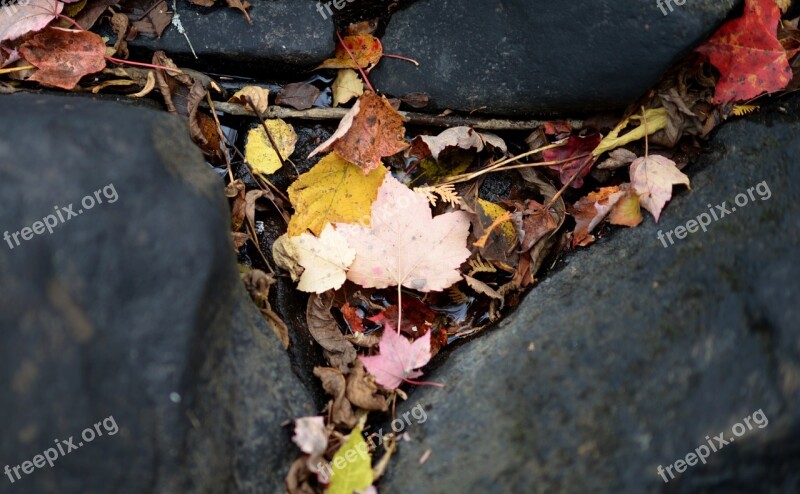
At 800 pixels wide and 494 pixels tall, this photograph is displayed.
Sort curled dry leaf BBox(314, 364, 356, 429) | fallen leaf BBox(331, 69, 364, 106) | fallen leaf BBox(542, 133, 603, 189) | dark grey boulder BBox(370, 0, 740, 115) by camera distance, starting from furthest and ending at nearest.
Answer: fallen leaf BBox(331, 69, 364, 106)
fallen leaf BBox(542, 133, 603, 189)
dark grey boulder BBox(370, 0, 740, 115)
curled dry leaf BBox(314, 364, 356, 429)

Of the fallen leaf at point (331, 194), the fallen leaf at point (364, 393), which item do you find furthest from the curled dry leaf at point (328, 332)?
the fallen leaf at point (331, 194)

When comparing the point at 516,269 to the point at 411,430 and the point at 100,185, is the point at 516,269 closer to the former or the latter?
the point at 411,430

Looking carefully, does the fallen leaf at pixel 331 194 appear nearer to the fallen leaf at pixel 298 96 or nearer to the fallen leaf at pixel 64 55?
the fallen leaf at pixel 298 96

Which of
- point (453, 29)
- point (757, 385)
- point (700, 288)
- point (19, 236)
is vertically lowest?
point (757, 385)

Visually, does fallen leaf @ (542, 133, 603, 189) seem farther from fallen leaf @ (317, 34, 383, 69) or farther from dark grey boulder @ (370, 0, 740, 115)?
fallen leaf @ (317, 34, 383, 69)

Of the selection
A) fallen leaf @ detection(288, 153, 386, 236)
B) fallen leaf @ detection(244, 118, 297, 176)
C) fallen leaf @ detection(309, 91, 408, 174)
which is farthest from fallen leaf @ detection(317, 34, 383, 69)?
fallen leaf @ detection(288, 153, 386, 236)

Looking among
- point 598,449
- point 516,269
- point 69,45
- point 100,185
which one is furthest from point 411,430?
point 69,45

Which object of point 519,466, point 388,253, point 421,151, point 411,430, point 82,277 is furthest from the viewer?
point 421,151
